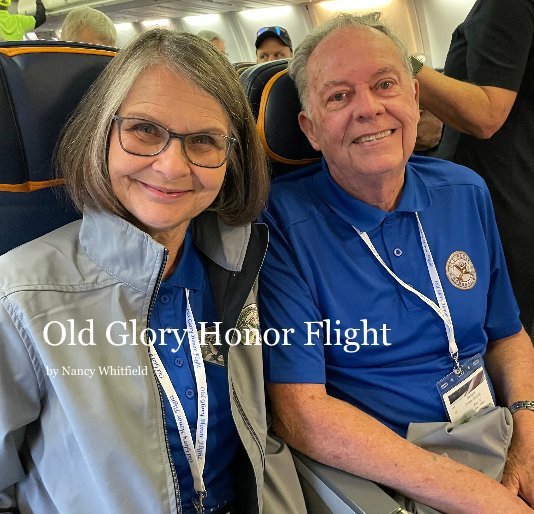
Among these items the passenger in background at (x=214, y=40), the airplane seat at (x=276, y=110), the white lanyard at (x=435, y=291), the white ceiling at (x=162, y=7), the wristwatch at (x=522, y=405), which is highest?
the white ceiling at (x=162, y=7)

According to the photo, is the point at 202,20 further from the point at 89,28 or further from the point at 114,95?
the point at 114,95

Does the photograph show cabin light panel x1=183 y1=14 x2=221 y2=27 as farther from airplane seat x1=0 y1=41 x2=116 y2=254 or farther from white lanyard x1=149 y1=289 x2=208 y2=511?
white lanyard x1=149 y1=289 x2=208 y2=511

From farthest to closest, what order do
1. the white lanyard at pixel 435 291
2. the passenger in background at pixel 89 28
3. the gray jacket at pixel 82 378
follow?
the passenger in background at pixel 89 28 < the white lanyard at pixel 435 291 < the gray jacket at pixel 82 378

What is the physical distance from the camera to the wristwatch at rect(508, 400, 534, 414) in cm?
155

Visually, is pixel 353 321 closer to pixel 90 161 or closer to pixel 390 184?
pixel 390 184

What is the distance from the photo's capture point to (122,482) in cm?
105

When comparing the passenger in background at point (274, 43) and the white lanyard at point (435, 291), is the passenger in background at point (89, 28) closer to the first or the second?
the passenger in background at point (274, 43)

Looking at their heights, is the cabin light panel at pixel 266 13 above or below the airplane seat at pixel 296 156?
above

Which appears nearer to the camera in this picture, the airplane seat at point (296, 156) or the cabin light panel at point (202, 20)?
the airplane seat at point (296, 156)

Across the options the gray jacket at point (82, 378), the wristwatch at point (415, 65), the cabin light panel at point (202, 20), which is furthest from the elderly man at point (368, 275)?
the cabin light panel at point (202, 20)

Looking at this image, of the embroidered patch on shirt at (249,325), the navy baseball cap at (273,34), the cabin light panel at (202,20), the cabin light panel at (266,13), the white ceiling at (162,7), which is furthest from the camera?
the cabin light panel at (202,20)

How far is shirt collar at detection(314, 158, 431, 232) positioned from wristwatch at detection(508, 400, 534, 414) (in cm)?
64

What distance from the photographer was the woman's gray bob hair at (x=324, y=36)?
5.03 feet

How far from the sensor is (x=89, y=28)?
12.5 ft
